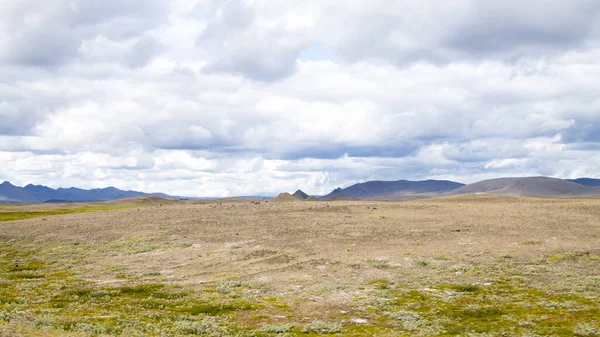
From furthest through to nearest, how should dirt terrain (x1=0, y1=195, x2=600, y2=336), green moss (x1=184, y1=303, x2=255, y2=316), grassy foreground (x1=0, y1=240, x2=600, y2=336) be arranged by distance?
green moss (x1=184, y1=303, x2=255, y2=316)
dirt terrain (x1=0, y1=195, x2=600, y2=336)
grassy foreground (x1=0, y1=240, x2=600, y2=336)

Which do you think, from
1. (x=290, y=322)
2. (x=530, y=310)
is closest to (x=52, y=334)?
(x=290, y=322)

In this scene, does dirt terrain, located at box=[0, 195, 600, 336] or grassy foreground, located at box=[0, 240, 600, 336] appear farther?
dirt terrain, located at box=[0, 195, 600, 336]

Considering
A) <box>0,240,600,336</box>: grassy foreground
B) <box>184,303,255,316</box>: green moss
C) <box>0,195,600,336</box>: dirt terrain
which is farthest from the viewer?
<box>184,303,255,316</box>: green moss

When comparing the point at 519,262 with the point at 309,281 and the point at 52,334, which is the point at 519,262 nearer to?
the point at 309,281

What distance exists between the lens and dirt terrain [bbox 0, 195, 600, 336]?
21688 millimetres

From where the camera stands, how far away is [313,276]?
33.0 metres

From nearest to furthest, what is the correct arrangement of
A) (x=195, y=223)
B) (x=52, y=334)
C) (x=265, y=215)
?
(x=52, y=334), (x=195, y=223), (x=265, y=215)

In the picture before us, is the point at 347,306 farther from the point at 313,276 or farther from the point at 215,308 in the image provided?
the point at 313,276

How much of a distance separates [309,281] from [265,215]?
37.7m

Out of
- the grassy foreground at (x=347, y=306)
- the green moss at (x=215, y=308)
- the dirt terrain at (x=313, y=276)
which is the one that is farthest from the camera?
the green moss at (x=215, y=308)

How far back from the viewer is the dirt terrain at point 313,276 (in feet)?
71.2

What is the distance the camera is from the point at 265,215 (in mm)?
68688

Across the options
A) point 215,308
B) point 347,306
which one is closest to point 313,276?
point 347,306

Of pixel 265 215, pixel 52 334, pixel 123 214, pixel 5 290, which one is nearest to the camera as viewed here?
pixel 52 334
